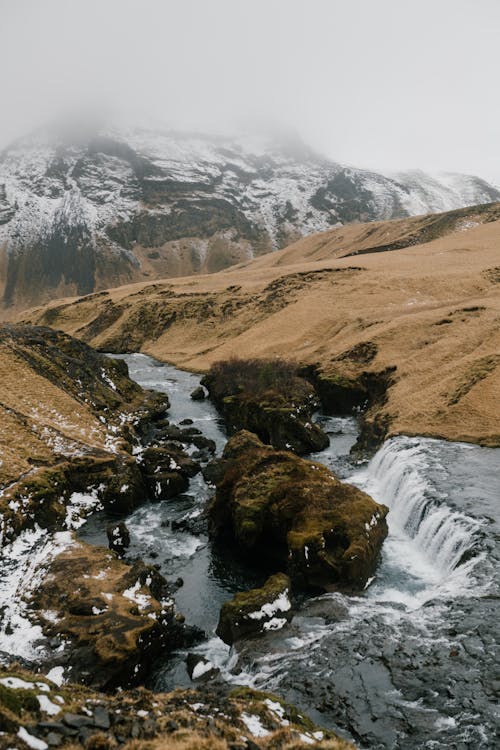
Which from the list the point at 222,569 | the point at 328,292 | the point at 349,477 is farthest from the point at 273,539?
the point at 328,292

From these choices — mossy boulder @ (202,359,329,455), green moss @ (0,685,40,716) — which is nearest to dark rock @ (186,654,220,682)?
green moss @ (0,685,40,716)

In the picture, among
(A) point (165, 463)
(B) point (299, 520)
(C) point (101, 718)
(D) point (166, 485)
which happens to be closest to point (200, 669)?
(C) point (101, 718)

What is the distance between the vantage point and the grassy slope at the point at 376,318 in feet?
150

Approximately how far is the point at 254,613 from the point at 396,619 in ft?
19.3

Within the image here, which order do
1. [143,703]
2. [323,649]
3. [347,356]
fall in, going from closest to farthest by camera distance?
[143,703] → [323,649] → [347,356]

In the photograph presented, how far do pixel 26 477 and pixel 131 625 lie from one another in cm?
1649

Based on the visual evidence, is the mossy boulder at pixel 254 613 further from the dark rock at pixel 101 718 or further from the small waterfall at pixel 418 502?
the dark rock at pixel 101 718

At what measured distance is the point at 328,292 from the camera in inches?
3949

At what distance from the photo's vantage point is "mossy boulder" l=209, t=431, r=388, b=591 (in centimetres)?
2423

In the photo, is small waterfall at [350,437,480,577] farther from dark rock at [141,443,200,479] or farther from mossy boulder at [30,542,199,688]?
mossy boulder at [30,542,199,688]

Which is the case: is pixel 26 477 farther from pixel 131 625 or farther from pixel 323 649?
pixel 323 649

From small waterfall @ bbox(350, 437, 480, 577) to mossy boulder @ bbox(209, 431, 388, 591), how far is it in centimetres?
246

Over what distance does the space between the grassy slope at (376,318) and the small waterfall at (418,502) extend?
14.5 ft

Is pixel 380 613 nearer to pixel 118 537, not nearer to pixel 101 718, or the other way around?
pixel 101 718
